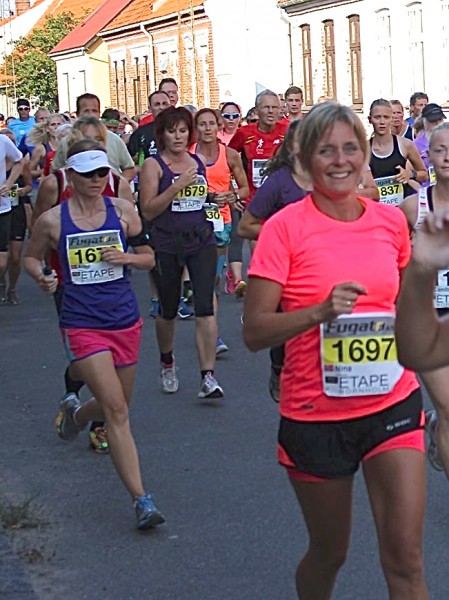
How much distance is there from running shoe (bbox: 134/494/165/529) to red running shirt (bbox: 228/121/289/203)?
22.3 feet

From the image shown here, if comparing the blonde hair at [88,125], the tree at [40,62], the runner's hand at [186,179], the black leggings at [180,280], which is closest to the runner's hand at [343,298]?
the blonde hair at [88,125]

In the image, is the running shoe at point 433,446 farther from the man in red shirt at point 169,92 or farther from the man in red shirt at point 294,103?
the man in red shirt at point 294,103

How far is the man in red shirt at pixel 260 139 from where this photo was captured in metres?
12.5

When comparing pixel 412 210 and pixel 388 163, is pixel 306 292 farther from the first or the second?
pixel 388 163

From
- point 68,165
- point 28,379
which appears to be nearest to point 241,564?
point 68,165

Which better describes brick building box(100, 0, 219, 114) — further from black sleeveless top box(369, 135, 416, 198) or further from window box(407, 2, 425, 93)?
black sleeveless top box(369, 135, 416, 198)

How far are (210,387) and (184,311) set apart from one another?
4.14 metres

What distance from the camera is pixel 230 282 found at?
14.7 meters

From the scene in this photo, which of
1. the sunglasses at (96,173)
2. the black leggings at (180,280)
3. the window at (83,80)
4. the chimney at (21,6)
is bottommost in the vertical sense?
the black leggings at (180,280)

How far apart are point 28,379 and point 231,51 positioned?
123 ft

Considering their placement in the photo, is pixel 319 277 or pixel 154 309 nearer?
pixel 319 277

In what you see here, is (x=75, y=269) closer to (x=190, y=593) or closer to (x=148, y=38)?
(x=190, y=593)

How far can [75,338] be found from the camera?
653cm

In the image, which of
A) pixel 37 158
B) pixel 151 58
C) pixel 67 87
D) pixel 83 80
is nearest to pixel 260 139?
pixel 37 158
